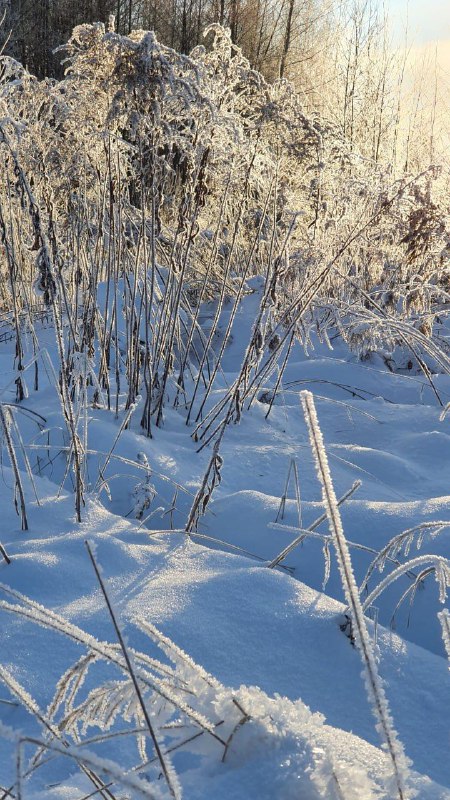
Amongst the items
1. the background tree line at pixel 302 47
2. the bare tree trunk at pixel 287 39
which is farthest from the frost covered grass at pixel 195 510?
the bare tree trunk at pixel 287 39

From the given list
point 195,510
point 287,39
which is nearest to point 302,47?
point 287,39

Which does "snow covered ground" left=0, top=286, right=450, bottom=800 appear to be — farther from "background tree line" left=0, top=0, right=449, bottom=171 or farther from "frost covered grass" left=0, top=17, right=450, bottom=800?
"background tree line" left=0, top=0, right=449, bottom=171

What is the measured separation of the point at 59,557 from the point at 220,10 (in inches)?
717

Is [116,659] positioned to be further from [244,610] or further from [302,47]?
[302,47]

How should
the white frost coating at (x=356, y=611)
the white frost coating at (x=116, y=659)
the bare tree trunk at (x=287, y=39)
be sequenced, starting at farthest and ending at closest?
the bare tree trunk at (x=287, y=39)
the white frost coating at (x=116, y=659)
the white frost coating at (x=356, y=611)

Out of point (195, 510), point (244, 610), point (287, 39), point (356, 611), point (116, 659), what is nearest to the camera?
point (356, 611)

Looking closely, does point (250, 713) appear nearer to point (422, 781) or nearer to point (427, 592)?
point (422, 781)

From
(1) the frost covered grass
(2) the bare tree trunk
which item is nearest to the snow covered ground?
(1) the frost covered grass

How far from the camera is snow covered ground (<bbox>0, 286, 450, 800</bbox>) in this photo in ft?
2.34

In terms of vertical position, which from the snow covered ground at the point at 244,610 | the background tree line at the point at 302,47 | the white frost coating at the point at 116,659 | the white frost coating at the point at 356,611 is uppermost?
the background tree line at the point at 302,47

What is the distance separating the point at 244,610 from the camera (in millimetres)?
1261

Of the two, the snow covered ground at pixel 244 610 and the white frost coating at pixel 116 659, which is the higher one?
the white frost coating at pixel 116 659

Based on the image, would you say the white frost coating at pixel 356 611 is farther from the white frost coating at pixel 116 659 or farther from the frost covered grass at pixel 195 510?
the white frost coating at pixel 116 659

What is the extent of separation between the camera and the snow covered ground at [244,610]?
0.71 metres
